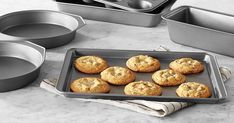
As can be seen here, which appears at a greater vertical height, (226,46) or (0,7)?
(226,46)

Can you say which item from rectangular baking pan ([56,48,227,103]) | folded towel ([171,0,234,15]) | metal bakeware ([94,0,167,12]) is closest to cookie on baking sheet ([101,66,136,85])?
rectangular baking pan ([56,48,227,103])

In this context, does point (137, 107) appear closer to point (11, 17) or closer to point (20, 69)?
point (20, 69)

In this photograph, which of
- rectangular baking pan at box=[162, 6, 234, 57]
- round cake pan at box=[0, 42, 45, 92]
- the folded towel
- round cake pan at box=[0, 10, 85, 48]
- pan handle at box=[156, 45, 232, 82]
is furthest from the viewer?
the folded towel

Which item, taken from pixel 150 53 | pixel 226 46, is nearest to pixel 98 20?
pixel 150 53

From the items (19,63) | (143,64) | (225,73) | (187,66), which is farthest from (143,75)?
(19,63)

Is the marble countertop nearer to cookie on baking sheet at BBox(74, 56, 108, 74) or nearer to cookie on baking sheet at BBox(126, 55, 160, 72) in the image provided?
Result: cookie on baking sheet at BBox(74, 56, 108, 74)

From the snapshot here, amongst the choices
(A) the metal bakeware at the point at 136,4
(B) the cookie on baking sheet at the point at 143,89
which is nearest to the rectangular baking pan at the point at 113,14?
(A) the metal bakeware at the point at 136,4
